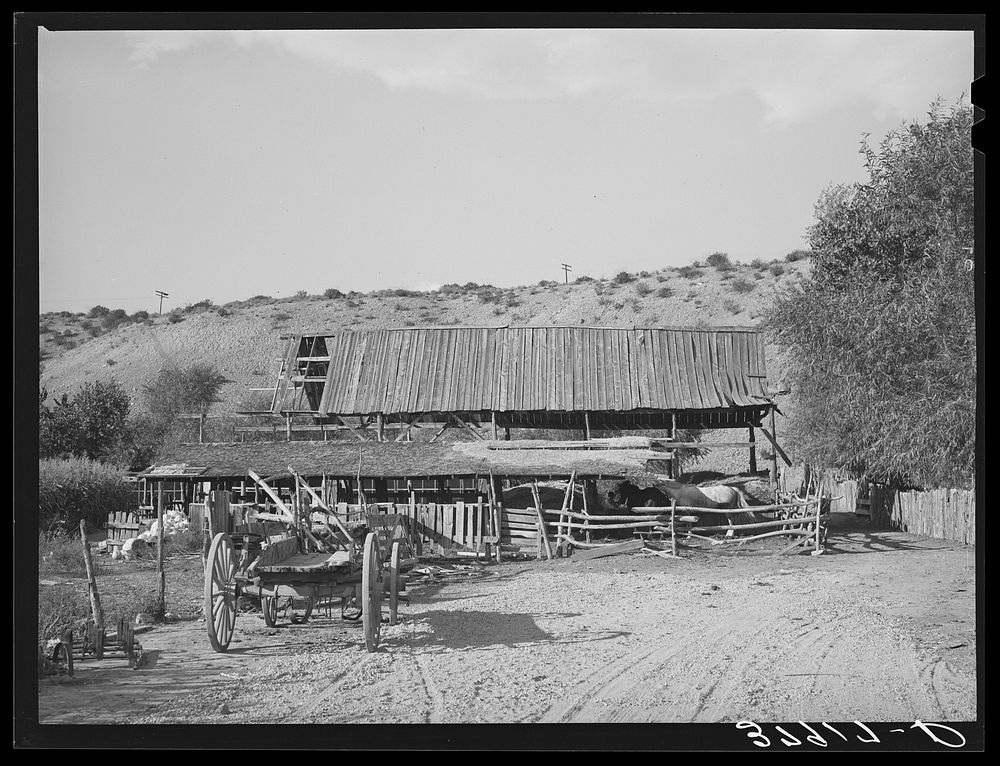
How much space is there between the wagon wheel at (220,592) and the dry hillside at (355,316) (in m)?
42.1

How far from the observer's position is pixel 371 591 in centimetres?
958

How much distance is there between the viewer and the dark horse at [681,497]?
853 inches

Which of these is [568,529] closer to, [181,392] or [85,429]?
[85,429]

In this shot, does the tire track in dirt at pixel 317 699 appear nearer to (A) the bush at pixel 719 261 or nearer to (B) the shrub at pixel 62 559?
(B) the shrub at pixel 62 559

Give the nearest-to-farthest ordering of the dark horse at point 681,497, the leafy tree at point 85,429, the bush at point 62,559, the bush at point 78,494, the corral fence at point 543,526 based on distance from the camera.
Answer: the bush at point 62,559
the corral fence at point 543,526
the dark horse at point 681,497
the bush at point 78,494
the leafy tree at point 85,429

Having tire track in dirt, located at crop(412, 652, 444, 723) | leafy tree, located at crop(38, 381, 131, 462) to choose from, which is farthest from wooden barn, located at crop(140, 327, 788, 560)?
tire track in dirt, located at crop(412, 652, 444, 723)

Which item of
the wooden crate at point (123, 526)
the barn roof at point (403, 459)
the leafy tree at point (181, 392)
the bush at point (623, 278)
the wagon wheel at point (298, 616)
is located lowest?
the wooden crate at point (123, 526)

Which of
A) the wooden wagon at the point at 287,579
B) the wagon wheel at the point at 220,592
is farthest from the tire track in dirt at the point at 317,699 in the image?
the wagon wheel at the point at 220,592

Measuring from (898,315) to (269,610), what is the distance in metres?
13.2

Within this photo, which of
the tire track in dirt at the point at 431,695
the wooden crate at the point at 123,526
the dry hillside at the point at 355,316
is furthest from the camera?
the dry hillside at the point at 355,316

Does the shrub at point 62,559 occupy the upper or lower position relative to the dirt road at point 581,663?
lower

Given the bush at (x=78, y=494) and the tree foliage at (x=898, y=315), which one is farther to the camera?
the bush at (x=78, y=494)

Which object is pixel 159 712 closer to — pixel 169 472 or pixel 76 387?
pixel 169 472

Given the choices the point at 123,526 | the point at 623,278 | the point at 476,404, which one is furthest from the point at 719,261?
the point at 123,526
